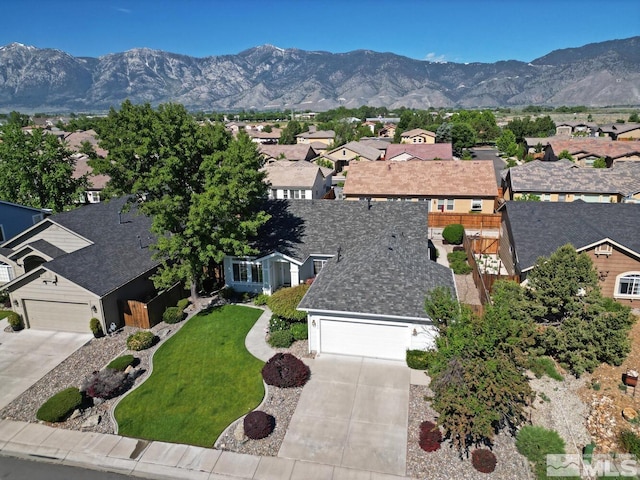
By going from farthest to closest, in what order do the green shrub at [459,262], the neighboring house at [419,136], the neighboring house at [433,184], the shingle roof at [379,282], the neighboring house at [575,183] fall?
the neighboring house at [419,136], the neighboring house at [433,184], the neighboring house at [575,183], the green shrub at [459,262], the shingle roof at [379,282]

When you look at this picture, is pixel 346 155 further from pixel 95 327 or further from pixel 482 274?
pixel 95 327

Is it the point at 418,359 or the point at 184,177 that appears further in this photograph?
the point at 184,177

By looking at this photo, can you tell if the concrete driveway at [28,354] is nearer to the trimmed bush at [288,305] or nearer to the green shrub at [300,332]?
the trimmed bush at [288,305]

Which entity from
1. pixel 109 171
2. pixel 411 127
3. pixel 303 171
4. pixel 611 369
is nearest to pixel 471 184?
pixel 303 171

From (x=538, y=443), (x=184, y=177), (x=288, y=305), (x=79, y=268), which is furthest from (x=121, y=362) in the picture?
(x=538, y=443)

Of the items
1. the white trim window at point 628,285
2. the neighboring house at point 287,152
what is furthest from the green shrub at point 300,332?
the neighboring house at point 287,152

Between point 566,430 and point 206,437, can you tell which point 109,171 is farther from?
point 566,430

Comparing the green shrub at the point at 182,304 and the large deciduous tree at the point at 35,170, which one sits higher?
the large deciduous tree at the point at 35,170
